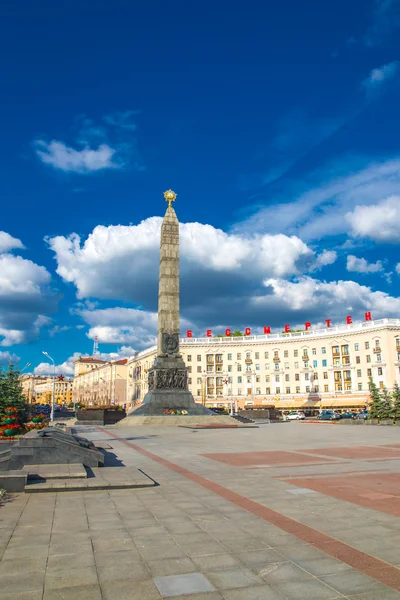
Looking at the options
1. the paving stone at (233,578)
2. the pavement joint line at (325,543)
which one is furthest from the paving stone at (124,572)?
the pavement joint line at (325,543)

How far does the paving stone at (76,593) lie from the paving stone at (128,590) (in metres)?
0.07

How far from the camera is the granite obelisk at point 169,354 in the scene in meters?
38.3

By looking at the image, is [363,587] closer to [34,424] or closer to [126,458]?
[126,458]

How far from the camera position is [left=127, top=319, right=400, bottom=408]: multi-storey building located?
7300cm

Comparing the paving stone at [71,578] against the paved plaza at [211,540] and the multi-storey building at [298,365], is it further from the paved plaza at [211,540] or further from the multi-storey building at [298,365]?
the multi-storey building at [298,365]

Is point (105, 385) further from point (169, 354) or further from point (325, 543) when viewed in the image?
point (325, 543)

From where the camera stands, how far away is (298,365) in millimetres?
84750

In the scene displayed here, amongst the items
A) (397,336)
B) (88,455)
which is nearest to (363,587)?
(88,455)

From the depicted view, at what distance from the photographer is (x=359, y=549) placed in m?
5.52

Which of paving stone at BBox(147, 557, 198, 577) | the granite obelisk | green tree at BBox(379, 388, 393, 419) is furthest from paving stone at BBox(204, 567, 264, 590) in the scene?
green tree at BBox(379, 388, 393, 419)

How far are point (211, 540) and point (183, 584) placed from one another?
1469mm

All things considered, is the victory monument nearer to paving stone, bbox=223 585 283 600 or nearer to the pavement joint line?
the pavement joint line

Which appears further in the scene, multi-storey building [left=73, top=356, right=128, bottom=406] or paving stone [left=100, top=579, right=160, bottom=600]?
multi-storey building [left=73, top=356, right=128, bottom=406]

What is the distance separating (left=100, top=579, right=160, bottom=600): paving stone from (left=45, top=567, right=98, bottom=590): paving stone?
208mm
